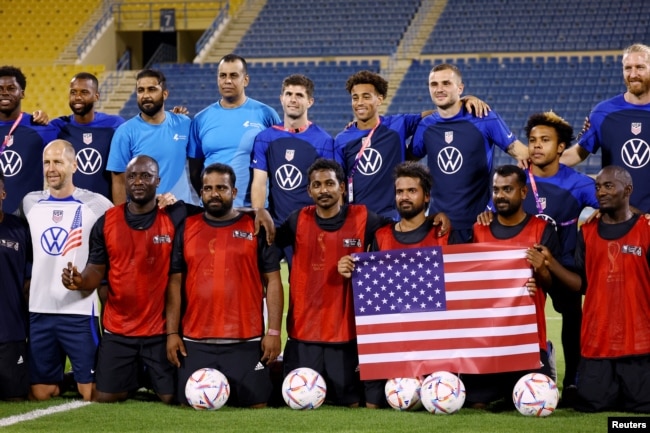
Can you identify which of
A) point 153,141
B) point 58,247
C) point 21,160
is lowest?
point 58,247

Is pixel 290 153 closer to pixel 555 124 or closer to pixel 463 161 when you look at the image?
pixel 463 161

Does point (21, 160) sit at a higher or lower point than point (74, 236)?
higher

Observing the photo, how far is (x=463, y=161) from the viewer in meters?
6.89

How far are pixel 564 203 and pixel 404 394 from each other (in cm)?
171

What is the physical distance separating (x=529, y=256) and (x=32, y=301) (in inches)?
130

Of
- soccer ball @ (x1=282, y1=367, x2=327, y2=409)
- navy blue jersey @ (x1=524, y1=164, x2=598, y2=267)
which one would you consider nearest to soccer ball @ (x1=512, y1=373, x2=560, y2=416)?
navy blue jersey @ (x1=524, y1=164, x2=598, y2=267)

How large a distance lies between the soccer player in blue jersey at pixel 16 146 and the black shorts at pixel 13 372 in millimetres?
1426

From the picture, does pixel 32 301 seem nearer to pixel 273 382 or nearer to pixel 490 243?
pixel 273 382

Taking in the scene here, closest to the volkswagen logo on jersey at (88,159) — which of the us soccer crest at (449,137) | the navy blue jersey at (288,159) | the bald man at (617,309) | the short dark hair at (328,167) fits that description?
the navy blue jersey at (288,159)

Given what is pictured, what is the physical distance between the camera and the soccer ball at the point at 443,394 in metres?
5.74

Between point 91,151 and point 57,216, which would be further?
point 91,151

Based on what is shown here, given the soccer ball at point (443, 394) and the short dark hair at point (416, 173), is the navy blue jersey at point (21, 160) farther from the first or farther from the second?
the soccer ball at point (443, 394)

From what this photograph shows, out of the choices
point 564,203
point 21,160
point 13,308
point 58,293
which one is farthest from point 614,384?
point 21,160

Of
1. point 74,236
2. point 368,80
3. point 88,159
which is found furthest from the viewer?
point 88,159
